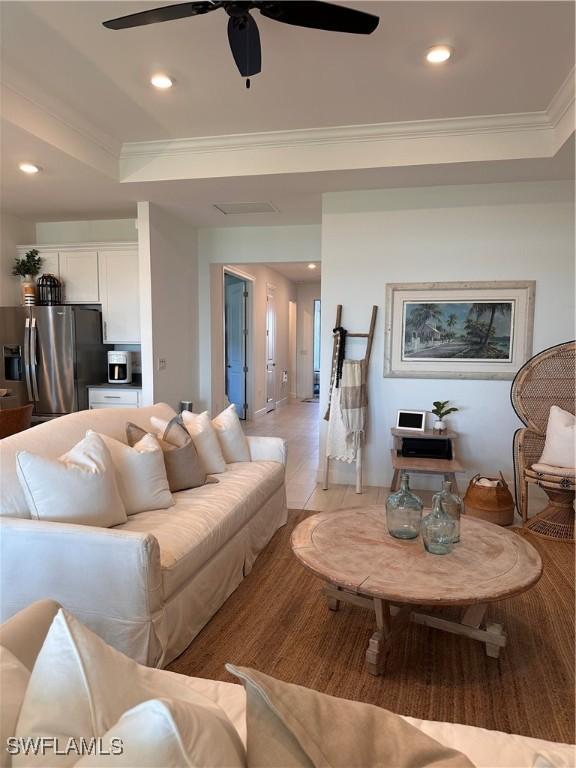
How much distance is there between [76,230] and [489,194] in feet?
14.4

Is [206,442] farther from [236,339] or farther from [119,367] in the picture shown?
[236,339]

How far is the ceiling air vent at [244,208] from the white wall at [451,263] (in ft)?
2.36

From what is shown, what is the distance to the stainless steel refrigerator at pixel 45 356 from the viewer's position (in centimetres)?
480

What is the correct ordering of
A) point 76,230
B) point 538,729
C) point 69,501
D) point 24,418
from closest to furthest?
point 538,729, point 69,501, point 24,418, point 76,230

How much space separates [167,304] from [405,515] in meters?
3.69

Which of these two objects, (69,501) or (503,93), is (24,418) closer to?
(69,501)

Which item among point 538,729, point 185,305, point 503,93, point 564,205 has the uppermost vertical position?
point 503,93

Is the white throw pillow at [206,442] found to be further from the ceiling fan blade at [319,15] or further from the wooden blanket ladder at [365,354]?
the ceiling fan blade at [319,15]

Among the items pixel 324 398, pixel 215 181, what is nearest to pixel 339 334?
pixel 324 398

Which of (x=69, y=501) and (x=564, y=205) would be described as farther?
(x=564, y=205)

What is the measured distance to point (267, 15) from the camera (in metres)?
2.05

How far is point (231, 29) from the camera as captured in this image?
216 centimetres

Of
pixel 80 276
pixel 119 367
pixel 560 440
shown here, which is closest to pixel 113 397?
pixel 119 367

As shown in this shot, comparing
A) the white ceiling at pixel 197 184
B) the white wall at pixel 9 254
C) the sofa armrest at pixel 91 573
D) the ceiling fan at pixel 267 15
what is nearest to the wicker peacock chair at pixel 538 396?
the white ceiling at pixel 197 184
